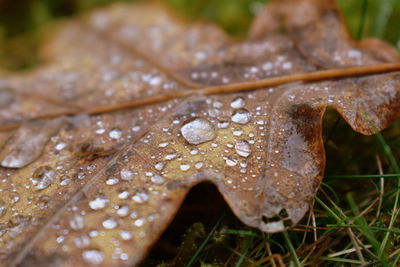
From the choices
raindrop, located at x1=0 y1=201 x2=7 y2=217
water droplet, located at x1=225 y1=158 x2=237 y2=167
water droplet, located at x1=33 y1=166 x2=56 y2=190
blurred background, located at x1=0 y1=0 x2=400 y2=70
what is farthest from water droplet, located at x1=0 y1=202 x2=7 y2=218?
blurred background, located at x1=0 y1=0 x2=400 y2=70

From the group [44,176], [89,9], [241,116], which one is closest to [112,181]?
[44,176]

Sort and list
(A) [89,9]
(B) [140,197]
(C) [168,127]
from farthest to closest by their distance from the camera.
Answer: (A) [89,9] < (C) [168,127] < (B) [140,197]

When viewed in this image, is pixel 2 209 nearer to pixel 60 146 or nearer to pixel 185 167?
pixel 60 146

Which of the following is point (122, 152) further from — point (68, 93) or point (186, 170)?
point (68, 93)

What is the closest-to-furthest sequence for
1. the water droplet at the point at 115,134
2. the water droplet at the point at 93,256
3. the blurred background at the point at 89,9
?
the water droplet at the point at 93,256
the water droplet at the point at 115,134
the blurred background at the point at 89,9

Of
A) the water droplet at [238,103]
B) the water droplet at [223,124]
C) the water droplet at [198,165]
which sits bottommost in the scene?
the water droplet at [198,165]

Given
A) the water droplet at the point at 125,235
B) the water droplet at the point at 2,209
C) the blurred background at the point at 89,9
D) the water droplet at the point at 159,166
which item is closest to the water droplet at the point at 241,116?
the water droplet at the point at 159,166

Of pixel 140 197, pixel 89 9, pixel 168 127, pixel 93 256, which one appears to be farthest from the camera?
pixel 89 9

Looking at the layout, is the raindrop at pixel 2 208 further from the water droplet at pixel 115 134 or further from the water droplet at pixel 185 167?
the water droplet at pixel 185 167
